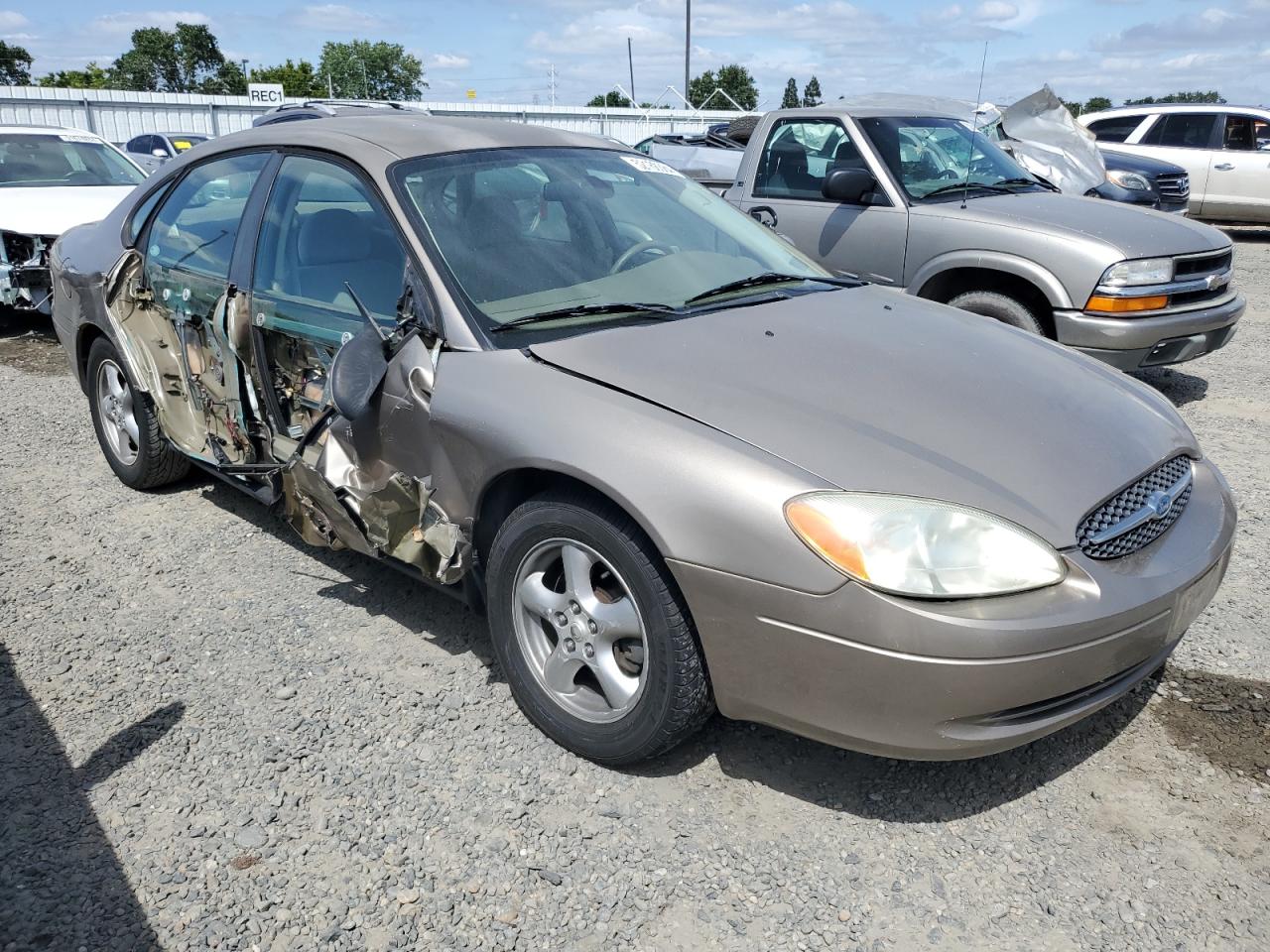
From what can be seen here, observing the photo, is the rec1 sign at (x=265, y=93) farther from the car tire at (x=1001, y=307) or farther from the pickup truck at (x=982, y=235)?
the car tire at (x=1001, y=307)

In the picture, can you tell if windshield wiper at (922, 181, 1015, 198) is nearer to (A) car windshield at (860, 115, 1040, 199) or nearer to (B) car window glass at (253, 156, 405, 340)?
(A) car windshield at (860, 115, 1040, 199)

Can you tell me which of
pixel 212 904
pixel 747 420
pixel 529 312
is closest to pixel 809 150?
pixel 529 312

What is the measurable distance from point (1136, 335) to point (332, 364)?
456 cm

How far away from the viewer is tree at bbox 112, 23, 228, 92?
316 feet

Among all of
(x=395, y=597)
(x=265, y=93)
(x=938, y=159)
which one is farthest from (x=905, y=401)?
(x=265, y=93)

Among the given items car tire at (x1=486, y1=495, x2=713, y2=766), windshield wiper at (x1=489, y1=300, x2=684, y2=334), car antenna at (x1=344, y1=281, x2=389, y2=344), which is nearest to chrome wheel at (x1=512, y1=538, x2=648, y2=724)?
car tire at (x1=486, y1=495, x2=713, y2=766)

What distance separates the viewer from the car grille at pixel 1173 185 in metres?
12.5

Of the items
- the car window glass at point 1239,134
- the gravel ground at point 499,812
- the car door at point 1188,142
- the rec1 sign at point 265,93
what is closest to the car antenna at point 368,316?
the gravel ground at point 499,812

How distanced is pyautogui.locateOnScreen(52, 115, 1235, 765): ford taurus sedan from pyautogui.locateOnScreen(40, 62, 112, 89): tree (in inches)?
3885

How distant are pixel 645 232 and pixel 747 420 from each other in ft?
4.17

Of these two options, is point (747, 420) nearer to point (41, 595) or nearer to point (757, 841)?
point (757, 841)

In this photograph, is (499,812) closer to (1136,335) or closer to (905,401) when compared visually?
(905,401)

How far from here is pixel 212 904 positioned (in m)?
2.30

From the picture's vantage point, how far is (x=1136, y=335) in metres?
5.55
